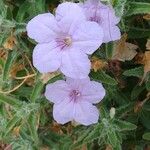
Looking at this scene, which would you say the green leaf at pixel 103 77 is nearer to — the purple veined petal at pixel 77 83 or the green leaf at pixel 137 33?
the purple veined petal at pixel 77 83

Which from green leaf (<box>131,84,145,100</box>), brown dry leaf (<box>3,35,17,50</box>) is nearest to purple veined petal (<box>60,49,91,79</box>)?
brown dry leaf (<box>3,35,17,50</box>)

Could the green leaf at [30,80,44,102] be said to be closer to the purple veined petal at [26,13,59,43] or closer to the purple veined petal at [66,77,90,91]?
the purple veined petal at [66,77,90,91]

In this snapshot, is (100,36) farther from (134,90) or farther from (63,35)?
(134,90)

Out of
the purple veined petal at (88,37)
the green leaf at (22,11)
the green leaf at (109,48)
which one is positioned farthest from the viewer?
the green leaf at (22,11)

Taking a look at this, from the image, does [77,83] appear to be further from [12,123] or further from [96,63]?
[12,123]

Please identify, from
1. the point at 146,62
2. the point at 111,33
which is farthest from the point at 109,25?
the point at 146,62

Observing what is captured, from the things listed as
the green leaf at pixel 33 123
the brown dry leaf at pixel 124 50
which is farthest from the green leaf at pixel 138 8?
the green leaf at pixel 33 123
